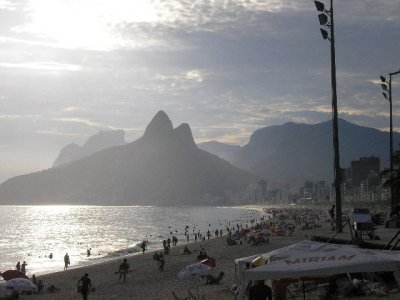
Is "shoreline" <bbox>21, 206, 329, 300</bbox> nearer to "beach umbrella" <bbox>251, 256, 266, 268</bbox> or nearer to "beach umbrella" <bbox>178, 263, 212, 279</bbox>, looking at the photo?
"beach umbrella" <bbox>178, 263, 212, 279</bbox>

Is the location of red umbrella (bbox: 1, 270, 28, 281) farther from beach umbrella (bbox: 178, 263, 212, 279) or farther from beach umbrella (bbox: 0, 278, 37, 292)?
beach umbrella (bbox: 178, 263, 212, 279)

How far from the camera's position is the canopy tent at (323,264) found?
881cm

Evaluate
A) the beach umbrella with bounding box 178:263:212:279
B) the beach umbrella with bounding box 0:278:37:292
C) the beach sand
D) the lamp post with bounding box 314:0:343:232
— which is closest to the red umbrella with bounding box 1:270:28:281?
the beach sand

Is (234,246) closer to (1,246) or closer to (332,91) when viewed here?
(332,91)

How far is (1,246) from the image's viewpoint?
7394 cm

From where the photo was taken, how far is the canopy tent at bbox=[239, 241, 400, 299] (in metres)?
8.81

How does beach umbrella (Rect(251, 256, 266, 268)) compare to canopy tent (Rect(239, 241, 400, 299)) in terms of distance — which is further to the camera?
beach umbrella (Rect(251, 256, 266, 268))

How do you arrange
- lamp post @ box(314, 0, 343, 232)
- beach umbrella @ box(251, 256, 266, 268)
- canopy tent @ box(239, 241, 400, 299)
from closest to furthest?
canopy tent @ box(239, 241, 400, 299), beach umbrella @ box(251, 256, 266, 268), lamp post @ box(314, 0, 343, 232)

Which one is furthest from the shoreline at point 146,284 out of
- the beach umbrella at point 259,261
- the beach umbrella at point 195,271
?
the beach umbrella at point 259,261

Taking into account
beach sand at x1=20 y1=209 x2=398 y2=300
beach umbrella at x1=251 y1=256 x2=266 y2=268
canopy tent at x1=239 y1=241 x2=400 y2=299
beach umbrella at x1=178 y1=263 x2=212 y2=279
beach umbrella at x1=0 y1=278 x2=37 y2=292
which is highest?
canopy tent at x1=239 y1=241 x2=400 y2=299

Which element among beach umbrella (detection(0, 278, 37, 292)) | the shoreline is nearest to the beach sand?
the shoreline

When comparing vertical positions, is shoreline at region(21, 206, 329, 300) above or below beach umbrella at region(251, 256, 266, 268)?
below

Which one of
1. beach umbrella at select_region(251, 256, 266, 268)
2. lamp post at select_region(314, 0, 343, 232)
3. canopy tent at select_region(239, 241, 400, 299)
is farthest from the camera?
lamp post at select_region(314, 0, 343, 232)

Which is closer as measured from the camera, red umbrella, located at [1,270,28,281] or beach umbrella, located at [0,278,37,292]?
beach umbrella, located at [0,278,37,292]
